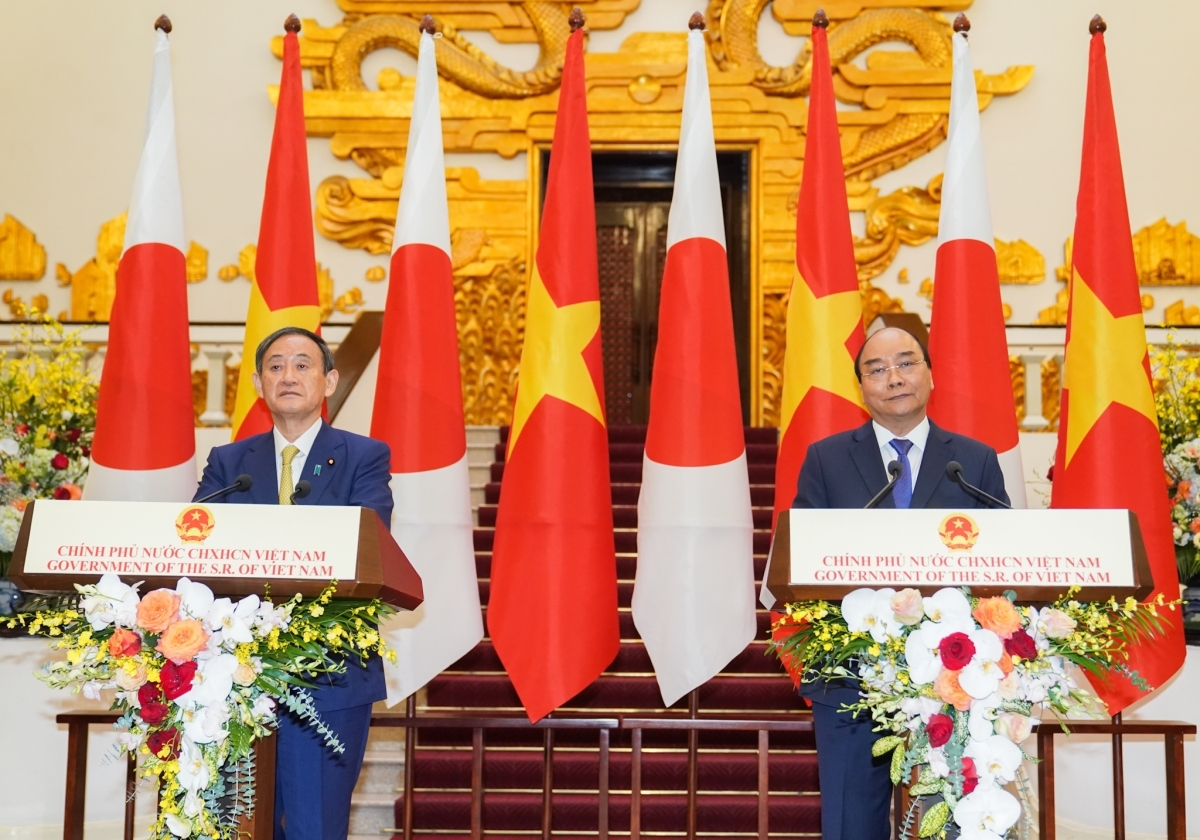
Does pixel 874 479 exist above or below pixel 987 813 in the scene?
above

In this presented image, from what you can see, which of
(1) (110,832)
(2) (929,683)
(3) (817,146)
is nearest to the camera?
(2) (929,683)

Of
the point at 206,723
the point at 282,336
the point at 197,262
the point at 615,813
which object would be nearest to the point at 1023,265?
the point at 615,813

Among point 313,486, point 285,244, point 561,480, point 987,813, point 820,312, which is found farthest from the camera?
point 285,244

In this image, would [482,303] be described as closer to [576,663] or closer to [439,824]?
[439,824]

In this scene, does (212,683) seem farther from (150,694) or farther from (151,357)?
(151,357)

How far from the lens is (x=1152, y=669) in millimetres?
3527

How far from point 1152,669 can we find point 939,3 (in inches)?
213

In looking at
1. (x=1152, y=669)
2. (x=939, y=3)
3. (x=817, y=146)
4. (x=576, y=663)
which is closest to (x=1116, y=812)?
(x=1152, y=669)

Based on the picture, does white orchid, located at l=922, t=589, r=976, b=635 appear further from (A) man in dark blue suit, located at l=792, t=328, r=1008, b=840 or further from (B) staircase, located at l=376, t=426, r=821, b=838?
(B) staircase, located at l=376, t=426, r=821, b=838

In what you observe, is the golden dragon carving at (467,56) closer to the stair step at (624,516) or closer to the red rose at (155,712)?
the stair step at (624,516)

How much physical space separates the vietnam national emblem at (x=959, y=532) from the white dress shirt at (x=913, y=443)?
1.76 ft

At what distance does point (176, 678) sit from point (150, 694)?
88mm

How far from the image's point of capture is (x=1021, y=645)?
2.14 meters

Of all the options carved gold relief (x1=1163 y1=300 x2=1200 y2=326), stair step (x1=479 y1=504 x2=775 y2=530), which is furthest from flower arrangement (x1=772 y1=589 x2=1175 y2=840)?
carved gold relief (x1=1163 y1=300 x2=1200 y2=326)
